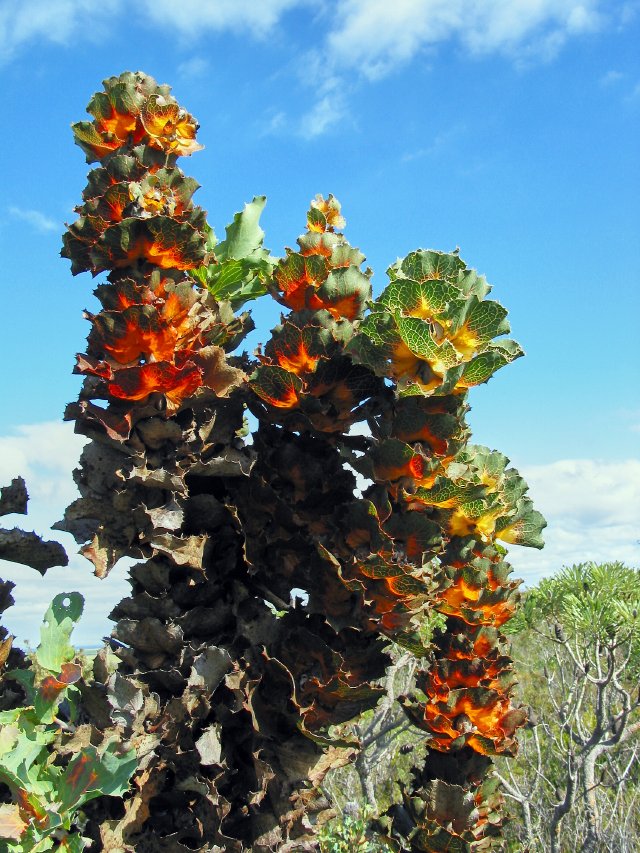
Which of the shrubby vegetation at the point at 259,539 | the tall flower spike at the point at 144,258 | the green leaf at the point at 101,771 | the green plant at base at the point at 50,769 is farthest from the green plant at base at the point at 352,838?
the tall flower spike at the point at 144,258

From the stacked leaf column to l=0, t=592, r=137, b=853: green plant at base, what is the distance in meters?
0.13

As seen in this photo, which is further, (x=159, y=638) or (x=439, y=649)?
(x=439, y=649)

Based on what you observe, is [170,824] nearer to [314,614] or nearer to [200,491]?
[314,614]

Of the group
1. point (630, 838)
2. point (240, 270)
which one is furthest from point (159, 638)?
point (630, 838)

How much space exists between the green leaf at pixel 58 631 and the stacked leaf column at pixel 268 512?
0.14 meters

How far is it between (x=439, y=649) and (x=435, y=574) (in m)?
0.35

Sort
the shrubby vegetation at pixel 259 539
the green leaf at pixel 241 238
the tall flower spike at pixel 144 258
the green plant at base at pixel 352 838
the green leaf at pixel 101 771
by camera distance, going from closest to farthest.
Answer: the green leaf at pixel 101 771, the shrubby vegetation at pixel 259 539, the tall flower spike at pixel 144 258, the green leaf at pixel 241 238, the green plant at base at pixel 352 838

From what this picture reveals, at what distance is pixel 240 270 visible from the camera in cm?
301

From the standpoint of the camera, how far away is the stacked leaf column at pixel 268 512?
231 centimetres

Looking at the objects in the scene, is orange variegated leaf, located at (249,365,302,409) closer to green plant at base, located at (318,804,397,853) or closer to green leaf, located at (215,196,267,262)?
green leaf, located at (215,196,267,262)

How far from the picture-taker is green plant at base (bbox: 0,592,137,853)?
2023 millimetres

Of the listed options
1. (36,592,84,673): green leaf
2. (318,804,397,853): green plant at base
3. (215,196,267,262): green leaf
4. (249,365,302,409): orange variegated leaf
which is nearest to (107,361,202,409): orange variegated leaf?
(249,365,302,409): orange variegated leaf

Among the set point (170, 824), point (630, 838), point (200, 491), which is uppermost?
point (200, 491)

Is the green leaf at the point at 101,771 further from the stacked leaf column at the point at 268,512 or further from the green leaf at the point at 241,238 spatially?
the green leaf at the point at 241,238
